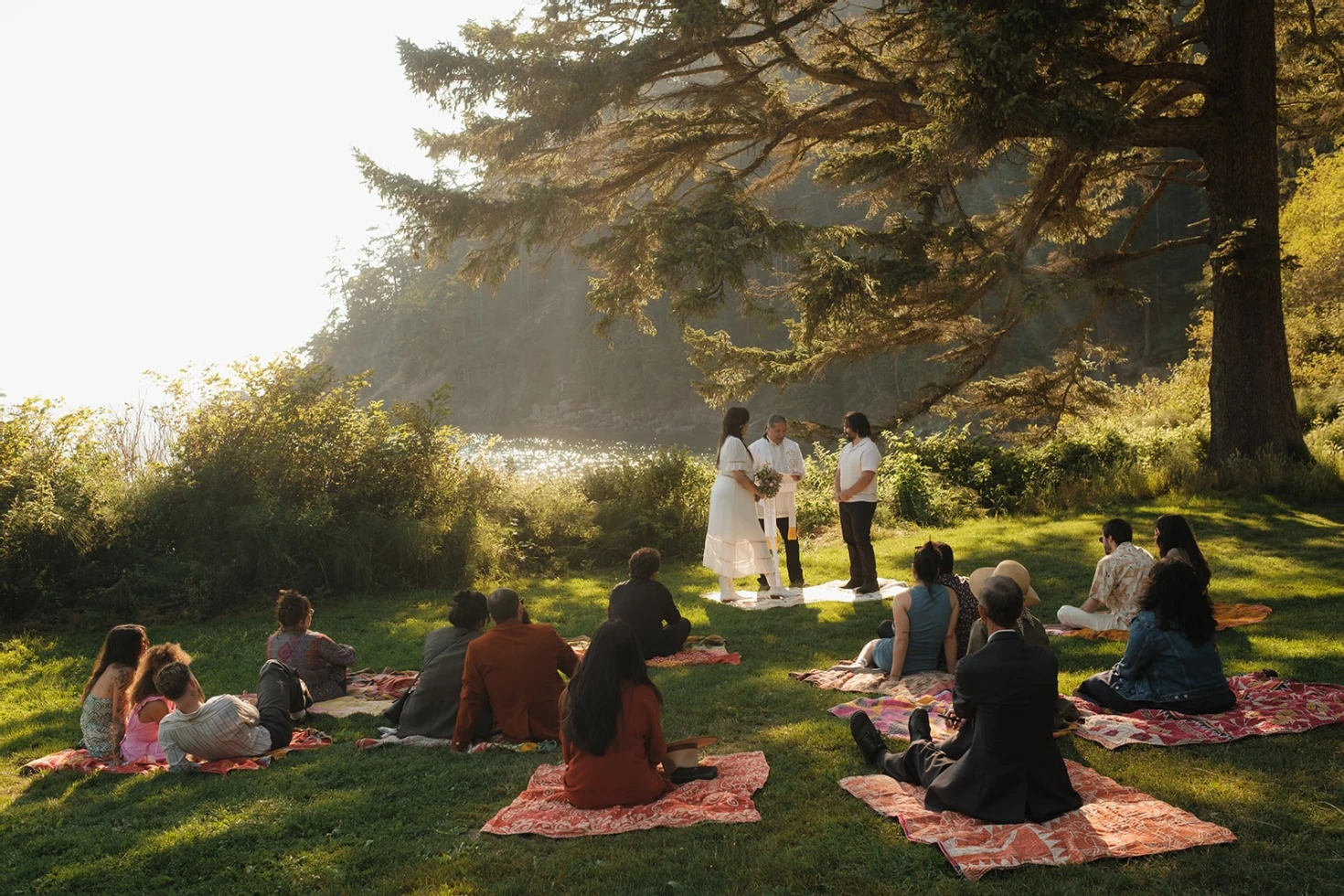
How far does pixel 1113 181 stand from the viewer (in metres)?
17.2

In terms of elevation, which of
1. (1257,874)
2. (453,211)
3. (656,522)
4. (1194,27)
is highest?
(1194,27)

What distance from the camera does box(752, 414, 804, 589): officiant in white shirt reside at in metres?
11.0

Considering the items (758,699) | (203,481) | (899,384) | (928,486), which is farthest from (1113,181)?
(899,384)

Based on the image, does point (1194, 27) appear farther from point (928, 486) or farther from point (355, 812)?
point (355, 812)

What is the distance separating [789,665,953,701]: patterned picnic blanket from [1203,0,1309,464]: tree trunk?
9.50m

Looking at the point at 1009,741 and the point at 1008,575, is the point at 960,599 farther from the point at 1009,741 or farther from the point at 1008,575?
the point at 1009,741

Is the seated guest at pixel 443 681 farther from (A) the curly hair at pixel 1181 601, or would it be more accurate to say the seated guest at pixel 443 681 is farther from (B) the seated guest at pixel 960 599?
(A) the curly hair at pixel 1181 601

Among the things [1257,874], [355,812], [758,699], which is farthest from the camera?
[758,699]

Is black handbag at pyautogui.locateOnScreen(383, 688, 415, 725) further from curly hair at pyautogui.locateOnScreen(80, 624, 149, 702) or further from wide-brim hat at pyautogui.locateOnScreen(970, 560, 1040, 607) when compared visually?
wide-brim hat at pyautogui.locateOnScreen(970, 560, 1040, 607)

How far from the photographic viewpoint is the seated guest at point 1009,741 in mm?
4320

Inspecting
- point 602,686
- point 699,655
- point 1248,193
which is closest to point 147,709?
point 602,686

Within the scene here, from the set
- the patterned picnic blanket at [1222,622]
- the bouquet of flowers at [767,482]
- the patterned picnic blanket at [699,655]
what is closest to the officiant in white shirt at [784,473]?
the bouquet of flowers at [767,482]

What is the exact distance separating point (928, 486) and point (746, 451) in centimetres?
692

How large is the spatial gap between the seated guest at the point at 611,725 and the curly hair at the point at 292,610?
3.25m
